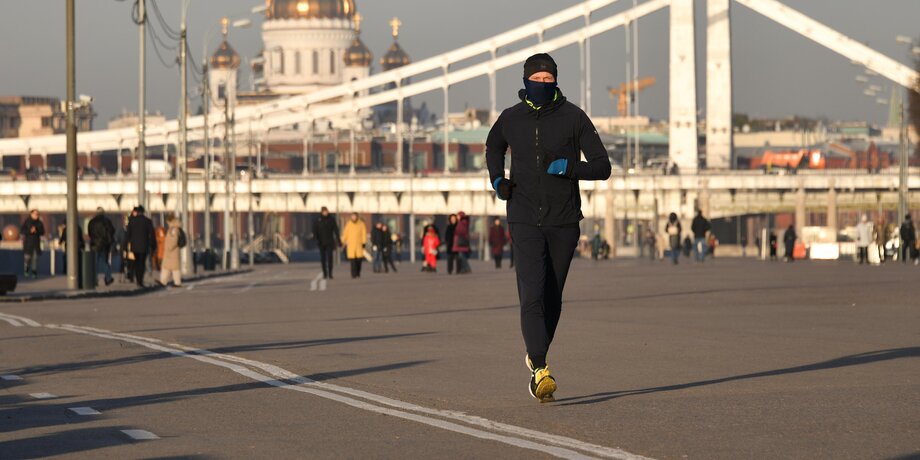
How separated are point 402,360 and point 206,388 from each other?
2837mm

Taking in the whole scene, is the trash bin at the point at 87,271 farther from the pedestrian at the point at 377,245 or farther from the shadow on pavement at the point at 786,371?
the shadow on pavement at the point at 786,371

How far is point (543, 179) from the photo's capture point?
1183cm

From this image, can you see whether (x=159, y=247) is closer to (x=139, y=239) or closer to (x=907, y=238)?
(x=139, y=239)

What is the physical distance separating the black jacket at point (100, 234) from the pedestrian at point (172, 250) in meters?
1.26

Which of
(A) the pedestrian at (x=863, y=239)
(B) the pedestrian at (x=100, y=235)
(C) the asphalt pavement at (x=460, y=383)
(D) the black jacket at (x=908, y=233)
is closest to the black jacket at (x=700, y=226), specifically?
(A) the pedestrian at (x=863, y=239)

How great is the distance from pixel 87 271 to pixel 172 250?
3.86 m

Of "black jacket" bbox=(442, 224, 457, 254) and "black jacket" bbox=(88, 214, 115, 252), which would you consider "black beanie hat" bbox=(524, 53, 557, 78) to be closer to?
"black jacket" bbox=(88, 214, 115, 252)

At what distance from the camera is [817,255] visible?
78938 millimetres

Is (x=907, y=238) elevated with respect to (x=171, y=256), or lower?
lower

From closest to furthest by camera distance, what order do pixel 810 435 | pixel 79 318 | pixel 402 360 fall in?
1. pixel 810 435
2. pixel 402 360
3. pixel 79 318

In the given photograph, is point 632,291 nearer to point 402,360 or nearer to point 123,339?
point 123,339

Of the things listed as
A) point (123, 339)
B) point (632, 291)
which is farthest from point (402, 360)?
point (632, 291)

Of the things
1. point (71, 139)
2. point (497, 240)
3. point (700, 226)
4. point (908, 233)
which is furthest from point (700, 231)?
point (71, 139)

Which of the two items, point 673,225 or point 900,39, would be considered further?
point 900,39
